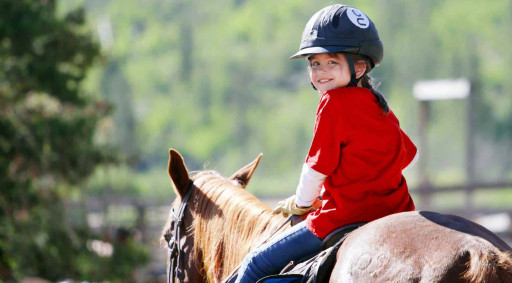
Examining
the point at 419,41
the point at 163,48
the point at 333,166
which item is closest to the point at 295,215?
the point at 333,166

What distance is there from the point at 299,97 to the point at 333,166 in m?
34.5

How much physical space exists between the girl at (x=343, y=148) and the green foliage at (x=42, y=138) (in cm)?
700

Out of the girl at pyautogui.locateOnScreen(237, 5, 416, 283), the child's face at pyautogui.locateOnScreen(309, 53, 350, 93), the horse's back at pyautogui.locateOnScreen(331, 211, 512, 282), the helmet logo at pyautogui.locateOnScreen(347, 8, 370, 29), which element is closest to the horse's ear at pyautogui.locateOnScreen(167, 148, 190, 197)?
the girl at pyautogui.locateOnScreen(237, 5, 416, 283)

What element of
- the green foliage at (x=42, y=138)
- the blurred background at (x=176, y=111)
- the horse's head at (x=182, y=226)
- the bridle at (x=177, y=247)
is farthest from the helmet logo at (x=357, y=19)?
the green foliage at (x=42, y=138)

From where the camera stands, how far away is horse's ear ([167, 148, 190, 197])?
3176mm

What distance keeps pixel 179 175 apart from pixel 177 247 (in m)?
0.37

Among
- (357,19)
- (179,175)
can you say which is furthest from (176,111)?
(357,19)

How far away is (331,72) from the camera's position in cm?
244

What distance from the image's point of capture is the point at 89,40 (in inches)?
369

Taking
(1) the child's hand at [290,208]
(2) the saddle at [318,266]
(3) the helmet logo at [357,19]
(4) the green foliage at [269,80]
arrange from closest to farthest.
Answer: (2) the saddle at [318,266] < (3) the helmet logo at [357,19] < (1) the child's hand at [290,208] < (4) the green foliage at [269,80]

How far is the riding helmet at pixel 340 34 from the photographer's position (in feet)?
7.86

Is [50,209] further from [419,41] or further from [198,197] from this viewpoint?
[419,41]

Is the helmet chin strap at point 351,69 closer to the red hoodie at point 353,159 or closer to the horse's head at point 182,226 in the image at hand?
the red hoodie at point 353,159

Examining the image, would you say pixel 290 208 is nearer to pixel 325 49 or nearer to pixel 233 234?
pixel 233 234
